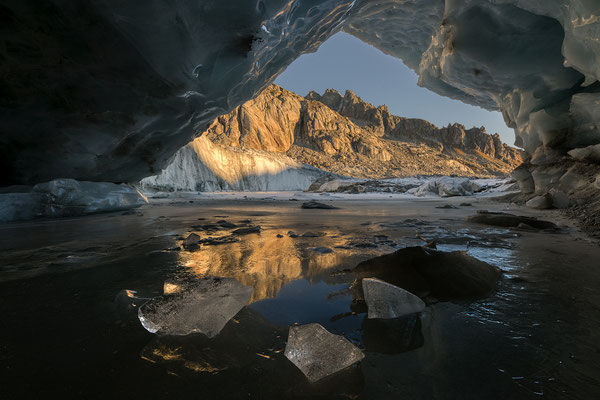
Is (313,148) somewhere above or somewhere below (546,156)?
above

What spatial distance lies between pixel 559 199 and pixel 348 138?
38.5 meters

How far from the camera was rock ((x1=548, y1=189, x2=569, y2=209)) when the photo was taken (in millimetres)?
4342

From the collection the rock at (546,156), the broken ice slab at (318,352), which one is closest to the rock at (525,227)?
the broken ice slab at (318,352)

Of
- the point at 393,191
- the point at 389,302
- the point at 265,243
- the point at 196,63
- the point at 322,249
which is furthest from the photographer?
the point at 393,191

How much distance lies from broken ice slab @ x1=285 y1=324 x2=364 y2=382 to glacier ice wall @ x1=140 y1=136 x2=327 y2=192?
1523 cm

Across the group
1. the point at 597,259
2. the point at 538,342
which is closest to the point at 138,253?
the point at 538,342

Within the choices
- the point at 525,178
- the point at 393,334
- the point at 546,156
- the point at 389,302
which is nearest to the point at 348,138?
the point at 525,178

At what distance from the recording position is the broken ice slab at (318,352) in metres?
0.62

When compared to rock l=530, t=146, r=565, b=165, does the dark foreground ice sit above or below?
below

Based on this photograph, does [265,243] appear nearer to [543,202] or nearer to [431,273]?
[431,273]

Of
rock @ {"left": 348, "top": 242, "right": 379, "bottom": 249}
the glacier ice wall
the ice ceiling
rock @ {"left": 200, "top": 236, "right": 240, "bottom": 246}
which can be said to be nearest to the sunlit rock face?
the glacier ice wall

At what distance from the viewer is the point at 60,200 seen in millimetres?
4289

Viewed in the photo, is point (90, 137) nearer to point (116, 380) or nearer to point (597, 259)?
point (116, 380)

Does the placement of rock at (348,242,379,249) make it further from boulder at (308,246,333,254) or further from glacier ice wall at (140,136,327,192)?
glacier ice wall at (140,136,327,192)
